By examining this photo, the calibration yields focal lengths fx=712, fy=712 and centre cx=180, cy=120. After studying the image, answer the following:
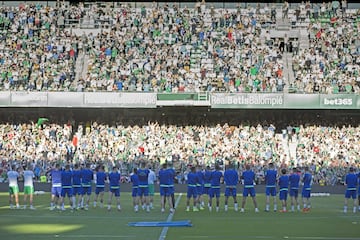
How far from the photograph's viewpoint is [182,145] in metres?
44.6

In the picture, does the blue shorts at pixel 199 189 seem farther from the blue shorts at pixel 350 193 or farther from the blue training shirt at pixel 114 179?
the blue shorts at pixel 350 193

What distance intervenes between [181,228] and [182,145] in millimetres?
23509

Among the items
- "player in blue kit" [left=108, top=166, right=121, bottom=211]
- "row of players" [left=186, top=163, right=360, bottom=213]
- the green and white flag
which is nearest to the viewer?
"row of players" [left=186, top=163, right=360, bottom=213]

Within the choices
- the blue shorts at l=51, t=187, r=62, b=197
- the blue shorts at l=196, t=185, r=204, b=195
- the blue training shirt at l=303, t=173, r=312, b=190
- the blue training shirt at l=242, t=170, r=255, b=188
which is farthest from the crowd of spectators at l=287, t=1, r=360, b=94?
the blue shorts at l=51, t=187, r=62, b=197

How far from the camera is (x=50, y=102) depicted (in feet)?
149

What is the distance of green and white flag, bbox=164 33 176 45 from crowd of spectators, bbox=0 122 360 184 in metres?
6.63

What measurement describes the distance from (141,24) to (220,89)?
935 centimetres

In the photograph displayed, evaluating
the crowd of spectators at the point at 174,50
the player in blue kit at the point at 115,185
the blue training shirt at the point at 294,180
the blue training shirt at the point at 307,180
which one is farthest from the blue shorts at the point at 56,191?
the crowd of spectators at the point at 174,50

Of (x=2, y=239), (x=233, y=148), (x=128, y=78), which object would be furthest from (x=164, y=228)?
(x=128, y=78)

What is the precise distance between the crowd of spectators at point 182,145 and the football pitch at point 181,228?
13786mm

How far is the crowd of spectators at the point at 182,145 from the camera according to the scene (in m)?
42.8

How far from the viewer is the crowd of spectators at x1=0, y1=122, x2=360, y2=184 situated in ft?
140

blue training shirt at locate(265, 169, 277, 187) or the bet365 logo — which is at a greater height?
the bet365 logo

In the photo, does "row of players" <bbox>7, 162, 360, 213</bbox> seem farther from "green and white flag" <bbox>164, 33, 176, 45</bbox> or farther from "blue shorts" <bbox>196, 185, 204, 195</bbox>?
"green and white flag" <bbox>164, 33, 176, 45</bbox>
